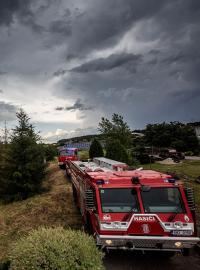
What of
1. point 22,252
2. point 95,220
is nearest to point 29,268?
point 22,252

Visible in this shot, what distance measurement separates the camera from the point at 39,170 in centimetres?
2133

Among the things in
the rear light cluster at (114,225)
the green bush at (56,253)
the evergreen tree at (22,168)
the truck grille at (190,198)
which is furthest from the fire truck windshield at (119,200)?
the evergreen tree at (22,168)

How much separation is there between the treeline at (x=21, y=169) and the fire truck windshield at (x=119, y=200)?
40.6 ft

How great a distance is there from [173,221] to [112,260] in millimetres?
2516

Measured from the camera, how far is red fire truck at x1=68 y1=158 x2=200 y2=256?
8.48 meters

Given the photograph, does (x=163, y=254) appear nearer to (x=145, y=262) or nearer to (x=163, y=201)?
(x=145, y=262)

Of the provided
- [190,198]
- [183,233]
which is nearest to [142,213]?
[183,233]

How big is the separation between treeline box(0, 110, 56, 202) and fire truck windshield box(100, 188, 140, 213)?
40.6ft

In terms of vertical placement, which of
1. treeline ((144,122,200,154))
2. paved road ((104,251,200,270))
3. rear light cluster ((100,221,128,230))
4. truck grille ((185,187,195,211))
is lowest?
paved road ((104,251,200,270))

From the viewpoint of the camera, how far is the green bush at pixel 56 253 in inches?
222

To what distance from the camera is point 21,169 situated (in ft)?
67.4

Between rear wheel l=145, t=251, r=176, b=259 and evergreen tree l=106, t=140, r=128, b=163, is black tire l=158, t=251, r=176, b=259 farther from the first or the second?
evergreen tree l=106, t=140, r=128, b=163

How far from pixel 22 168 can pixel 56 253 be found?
1559cm

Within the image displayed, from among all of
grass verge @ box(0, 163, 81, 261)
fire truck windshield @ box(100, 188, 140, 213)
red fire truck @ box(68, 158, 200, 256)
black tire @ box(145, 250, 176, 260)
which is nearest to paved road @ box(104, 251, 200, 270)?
black tire @ box(145, 250, 176, 260)
